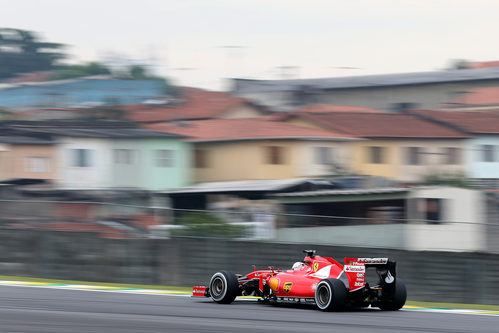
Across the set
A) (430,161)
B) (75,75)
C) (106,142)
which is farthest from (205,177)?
(75,75)

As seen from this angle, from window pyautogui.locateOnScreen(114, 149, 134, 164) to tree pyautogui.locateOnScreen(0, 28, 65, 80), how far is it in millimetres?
43294

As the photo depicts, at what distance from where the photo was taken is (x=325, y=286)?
10656mm

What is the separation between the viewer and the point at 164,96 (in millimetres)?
62781

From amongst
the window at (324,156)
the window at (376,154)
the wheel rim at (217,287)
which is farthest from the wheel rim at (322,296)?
the window at (376,154)

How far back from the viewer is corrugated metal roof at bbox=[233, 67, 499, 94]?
63562mm

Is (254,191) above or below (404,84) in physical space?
below

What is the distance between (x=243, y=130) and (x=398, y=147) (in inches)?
403

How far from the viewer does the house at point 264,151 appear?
4688 cm

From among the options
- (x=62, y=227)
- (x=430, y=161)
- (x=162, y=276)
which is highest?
(x=430, y=161)

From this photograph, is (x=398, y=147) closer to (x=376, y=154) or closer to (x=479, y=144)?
(x=376, y=154)

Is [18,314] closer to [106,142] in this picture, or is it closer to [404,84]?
[106,142]

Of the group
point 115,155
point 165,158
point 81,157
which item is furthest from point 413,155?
point 81,157

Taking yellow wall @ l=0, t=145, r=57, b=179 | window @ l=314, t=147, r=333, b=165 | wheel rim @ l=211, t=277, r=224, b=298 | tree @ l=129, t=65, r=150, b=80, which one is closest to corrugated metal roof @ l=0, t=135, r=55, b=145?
yellow wall @ l=0, t=145, r=57, b=179

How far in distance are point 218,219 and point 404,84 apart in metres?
52.3
